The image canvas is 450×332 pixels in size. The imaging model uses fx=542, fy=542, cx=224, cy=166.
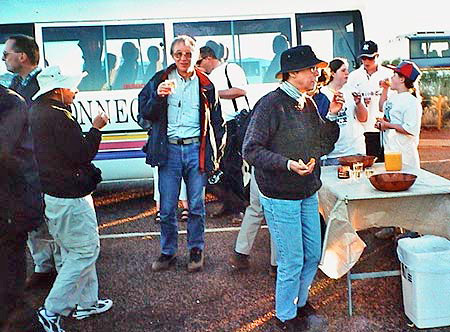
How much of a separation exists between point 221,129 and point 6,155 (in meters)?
2.31

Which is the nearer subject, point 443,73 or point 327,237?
point 327,237

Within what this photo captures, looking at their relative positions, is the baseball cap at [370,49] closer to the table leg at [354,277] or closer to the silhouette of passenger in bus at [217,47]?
the silhouette of passenger in bus at [217,47]

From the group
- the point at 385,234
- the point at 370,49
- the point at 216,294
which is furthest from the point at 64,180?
the point at 370,49

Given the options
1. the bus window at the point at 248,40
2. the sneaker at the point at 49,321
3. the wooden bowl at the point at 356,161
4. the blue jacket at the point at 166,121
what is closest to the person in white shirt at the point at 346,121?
the wooden bowl at the point at 356,161

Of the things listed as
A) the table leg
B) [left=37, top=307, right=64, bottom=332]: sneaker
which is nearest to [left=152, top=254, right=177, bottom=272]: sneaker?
[left=37, top=307, right=64, bottom=332]: sneaker

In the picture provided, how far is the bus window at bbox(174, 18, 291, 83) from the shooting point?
23.6 ft

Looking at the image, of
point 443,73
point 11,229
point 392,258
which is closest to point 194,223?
point 392,258

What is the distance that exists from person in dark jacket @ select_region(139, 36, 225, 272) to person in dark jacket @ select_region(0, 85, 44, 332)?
162 cm

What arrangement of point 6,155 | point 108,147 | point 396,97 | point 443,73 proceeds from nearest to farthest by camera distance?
point 6,155 < point 396,97 < point 108,147 < point 443,73

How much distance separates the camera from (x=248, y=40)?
287 inches

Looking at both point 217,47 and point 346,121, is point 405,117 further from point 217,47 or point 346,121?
point 217,47

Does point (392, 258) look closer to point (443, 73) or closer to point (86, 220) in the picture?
point (86, 220)

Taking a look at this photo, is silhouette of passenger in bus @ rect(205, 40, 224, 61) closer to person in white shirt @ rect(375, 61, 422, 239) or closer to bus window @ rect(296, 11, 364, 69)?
bus window @ rect(296, 11, 364, 69)

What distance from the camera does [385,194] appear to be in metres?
3.61
